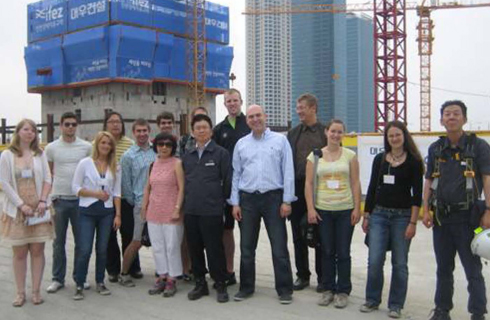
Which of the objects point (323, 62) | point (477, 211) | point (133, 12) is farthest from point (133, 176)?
point (323, 62)

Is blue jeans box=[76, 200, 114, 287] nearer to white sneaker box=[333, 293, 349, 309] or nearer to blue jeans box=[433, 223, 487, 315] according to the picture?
white sneaker box=[333, 293, 349, 309]

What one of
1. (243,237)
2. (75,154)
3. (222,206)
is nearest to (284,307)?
(243,237)

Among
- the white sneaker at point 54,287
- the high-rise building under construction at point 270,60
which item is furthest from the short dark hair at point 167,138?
the high-rise building under construction at point 270,60

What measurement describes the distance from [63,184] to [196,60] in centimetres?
4483

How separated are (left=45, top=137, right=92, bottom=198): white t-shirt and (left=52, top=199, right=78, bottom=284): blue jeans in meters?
0.11

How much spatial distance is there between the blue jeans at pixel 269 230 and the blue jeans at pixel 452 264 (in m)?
1.46

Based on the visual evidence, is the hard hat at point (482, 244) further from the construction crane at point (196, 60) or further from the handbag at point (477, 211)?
the construction crane at point (196, 60)

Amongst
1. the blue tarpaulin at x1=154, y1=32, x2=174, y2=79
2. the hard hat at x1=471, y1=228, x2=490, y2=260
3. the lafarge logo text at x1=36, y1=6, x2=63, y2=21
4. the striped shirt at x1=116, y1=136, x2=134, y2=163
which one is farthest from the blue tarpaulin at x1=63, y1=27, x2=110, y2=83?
the hard hat at x1=471, y1=228, x2=490, y2=260

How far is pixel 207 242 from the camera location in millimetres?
5035

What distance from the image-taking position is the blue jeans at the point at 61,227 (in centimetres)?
536

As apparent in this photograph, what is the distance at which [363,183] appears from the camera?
33.5 feet

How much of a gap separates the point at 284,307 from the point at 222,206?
1.16 meters

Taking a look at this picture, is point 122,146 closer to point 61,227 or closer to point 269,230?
point 61,227

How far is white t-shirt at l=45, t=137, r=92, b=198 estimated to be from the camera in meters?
5.35
